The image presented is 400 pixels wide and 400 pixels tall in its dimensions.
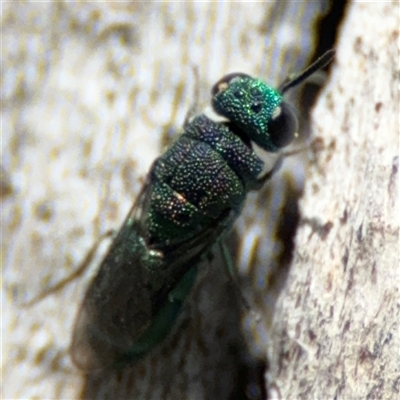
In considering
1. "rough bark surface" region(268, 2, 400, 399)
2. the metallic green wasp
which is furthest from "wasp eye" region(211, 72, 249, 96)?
"rough bark surface" region(268, 2, 400, 399)

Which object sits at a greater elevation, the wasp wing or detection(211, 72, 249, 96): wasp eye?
detection(211, 72, 249, 96): wasp eye

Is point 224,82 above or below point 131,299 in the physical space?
above

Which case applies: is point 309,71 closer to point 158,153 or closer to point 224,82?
point 224,82

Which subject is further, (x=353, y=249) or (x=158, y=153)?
(x=158, y=153)

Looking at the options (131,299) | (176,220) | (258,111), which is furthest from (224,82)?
(131,299)

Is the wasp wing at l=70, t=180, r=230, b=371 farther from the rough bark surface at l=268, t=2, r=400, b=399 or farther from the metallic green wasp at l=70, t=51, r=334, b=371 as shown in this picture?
the rough bark surface at l=268, t=2, r=400, b=399

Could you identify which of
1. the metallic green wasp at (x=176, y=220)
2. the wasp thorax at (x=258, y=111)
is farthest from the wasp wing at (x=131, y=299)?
the wasp thorax at (x=258, y=111)
